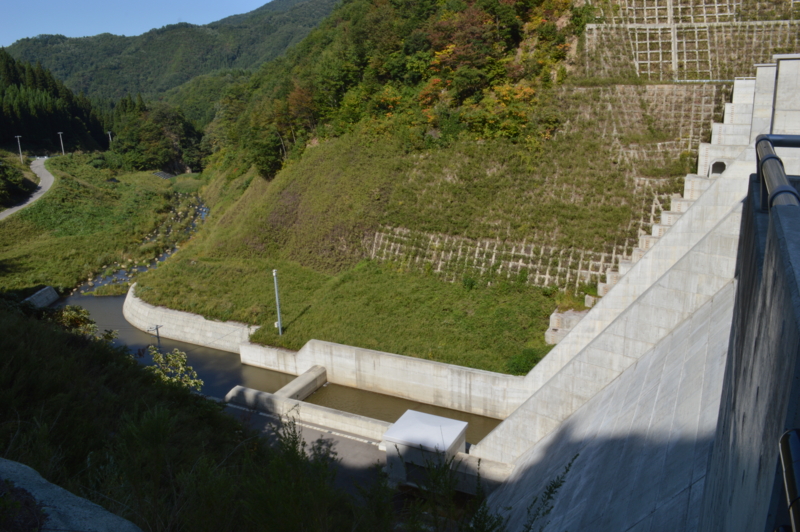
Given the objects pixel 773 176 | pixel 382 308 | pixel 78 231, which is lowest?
pixel 382 308

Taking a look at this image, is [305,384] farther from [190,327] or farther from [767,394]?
[767,394]

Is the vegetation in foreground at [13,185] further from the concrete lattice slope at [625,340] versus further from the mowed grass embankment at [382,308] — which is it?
the concrete lattice slope at [625,340]

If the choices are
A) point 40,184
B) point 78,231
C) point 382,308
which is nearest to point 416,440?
point 382,308

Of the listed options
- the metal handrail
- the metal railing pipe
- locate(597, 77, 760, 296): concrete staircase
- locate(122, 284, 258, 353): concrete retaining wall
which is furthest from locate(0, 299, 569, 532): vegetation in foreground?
locate(122, 284, 258, 353): concrete retaining wall

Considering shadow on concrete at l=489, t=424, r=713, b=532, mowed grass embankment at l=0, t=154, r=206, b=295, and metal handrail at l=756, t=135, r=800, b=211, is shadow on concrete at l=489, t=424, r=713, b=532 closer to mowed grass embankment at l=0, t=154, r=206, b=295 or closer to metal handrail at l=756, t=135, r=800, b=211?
metal handrail at l=756, t=135, r=800, b=211

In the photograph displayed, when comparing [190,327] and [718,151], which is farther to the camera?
[190,327]

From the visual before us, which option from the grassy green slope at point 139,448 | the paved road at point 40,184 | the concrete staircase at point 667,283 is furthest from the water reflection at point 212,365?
the paved road at point 40,184
